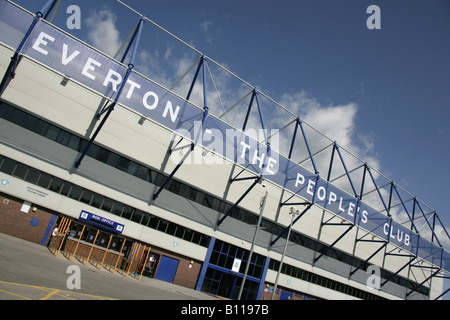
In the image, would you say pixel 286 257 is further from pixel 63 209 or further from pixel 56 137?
pixel 56 137

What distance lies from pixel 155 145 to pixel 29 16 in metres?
11.5

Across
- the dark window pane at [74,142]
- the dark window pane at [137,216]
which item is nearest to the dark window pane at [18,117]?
the dark window pane at [74,142]

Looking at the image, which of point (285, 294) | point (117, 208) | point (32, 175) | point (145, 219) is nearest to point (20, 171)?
point (32, 175)

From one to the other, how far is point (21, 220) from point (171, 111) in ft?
41.0

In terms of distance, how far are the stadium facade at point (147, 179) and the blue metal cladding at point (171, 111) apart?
0.06 metres

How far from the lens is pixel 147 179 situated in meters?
23.2

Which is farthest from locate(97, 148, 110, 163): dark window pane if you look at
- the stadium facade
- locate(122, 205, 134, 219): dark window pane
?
locate(122, 205, 134, 219): dark window pane

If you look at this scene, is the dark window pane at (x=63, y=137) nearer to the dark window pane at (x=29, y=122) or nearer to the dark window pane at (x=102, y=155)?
the dark window pane at (x=29, y=122)

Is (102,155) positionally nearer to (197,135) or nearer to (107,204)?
(107,204)

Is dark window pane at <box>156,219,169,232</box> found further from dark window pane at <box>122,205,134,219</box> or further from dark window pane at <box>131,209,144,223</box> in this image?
dark window pane at <box>122,205,134,219</box>

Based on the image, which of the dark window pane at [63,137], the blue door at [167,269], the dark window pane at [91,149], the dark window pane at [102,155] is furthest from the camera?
the blue door at [167,269]

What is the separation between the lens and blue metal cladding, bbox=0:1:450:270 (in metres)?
15.1

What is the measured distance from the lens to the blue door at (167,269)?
23.1m
